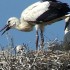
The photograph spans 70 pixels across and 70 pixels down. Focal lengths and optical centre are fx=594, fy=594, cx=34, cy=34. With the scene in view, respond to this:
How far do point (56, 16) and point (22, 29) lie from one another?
1.12m

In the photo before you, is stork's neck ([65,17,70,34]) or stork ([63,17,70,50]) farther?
stork's neck ([65,17,70,34])

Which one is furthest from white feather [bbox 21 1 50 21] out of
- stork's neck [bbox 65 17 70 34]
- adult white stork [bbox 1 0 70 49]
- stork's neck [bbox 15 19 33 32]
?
stork's neck [bbox 65 17 70 34]

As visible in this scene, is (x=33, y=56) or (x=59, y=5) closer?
(x=33, y=56)

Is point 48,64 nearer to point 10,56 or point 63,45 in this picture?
point 10,56

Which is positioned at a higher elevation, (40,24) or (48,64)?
(40,24)

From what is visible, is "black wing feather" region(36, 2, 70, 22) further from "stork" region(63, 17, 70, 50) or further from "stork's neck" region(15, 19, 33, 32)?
"stork's neck" region(15, 19, 33, 32)

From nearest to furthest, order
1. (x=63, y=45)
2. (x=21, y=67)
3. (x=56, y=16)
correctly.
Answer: (x=21, y=67) → (x=63, y=45) → (x=56, y=16)

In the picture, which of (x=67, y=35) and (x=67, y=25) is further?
(x=67, y=25)

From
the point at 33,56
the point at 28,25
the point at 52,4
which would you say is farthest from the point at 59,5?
the point at 33,56

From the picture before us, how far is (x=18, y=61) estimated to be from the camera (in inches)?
394

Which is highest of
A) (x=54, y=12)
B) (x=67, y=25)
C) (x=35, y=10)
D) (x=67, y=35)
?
(x=35, y=10)

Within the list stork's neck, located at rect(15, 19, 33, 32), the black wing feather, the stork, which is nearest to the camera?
the stork

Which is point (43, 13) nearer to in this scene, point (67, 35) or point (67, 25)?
point (67, 25)

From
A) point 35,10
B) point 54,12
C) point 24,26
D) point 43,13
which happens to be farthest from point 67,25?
point 24,26
